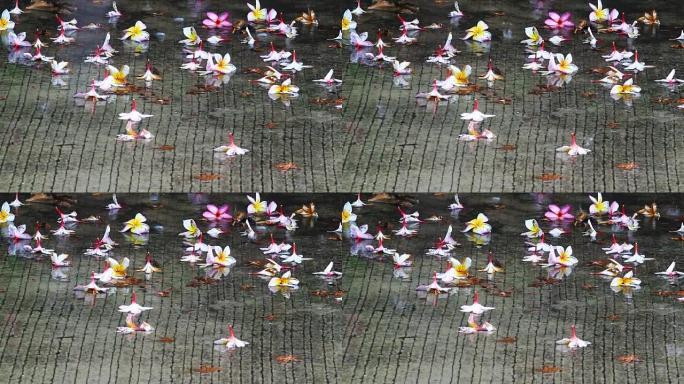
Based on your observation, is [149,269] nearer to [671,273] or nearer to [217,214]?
[217,214]

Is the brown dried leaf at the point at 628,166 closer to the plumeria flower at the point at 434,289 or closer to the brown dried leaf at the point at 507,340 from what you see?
the plumeria flower at the point at 434,289

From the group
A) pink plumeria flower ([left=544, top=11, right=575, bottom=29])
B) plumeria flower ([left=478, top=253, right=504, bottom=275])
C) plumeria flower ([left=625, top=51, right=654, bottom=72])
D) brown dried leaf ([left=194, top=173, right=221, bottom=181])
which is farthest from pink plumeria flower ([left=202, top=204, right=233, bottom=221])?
pink plumeria flower ([left=544, top=11, right=575, bottom=29])

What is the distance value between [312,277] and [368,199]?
123 centimetres

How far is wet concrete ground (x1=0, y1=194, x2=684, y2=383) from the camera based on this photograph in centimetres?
1013

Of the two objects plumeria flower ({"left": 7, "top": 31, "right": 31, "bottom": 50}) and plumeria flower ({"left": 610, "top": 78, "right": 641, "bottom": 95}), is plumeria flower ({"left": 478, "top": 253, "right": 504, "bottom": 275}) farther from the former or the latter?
plumeria flower ({"left": 7, "top": 31, "right": 31, "bottom": 50})

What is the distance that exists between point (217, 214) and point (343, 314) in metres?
1.65

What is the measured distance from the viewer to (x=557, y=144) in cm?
1258

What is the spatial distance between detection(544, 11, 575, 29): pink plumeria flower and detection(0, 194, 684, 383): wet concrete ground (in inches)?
105

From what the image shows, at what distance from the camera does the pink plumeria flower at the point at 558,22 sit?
14.7 metres

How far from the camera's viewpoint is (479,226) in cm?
1202

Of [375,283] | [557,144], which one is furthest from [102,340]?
[557,144]

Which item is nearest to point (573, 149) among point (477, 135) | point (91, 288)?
point (477, 135)

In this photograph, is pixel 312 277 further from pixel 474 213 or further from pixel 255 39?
pixel 255 39

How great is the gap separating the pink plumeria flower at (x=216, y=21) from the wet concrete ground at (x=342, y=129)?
16 cm
